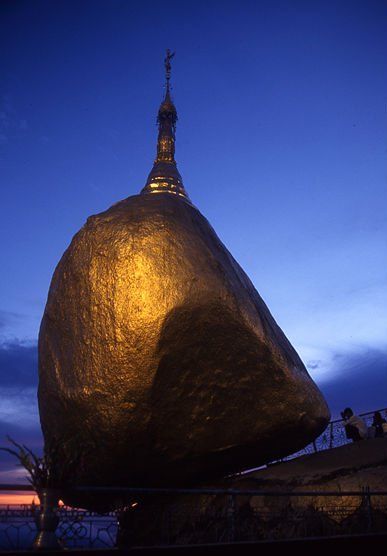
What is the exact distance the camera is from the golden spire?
19.7m

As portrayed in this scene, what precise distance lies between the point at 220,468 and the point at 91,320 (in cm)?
276

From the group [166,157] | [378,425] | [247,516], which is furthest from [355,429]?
[166,157]

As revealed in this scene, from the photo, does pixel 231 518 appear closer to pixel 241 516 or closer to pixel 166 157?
pixel 241 516

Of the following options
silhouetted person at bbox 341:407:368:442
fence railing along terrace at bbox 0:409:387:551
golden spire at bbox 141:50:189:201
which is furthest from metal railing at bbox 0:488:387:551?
golden spire at bbox 141:50:189:201

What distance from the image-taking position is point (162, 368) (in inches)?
253

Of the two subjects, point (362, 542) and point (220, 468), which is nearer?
point (362, 542)

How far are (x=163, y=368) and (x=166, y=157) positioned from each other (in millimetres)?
18068

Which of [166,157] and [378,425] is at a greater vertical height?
[166,157]

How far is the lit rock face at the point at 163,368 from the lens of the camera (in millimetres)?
6477

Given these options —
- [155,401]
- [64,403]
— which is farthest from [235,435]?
[64,403]

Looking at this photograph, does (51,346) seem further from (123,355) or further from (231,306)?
(231,306)

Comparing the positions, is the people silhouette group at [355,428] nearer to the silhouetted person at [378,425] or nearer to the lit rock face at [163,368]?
the silhouetted person at [378,425]

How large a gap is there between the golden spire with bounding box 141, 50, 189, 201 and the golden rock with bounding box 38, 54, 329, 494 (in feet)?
32.8

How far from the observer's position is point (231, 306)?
6.85m
